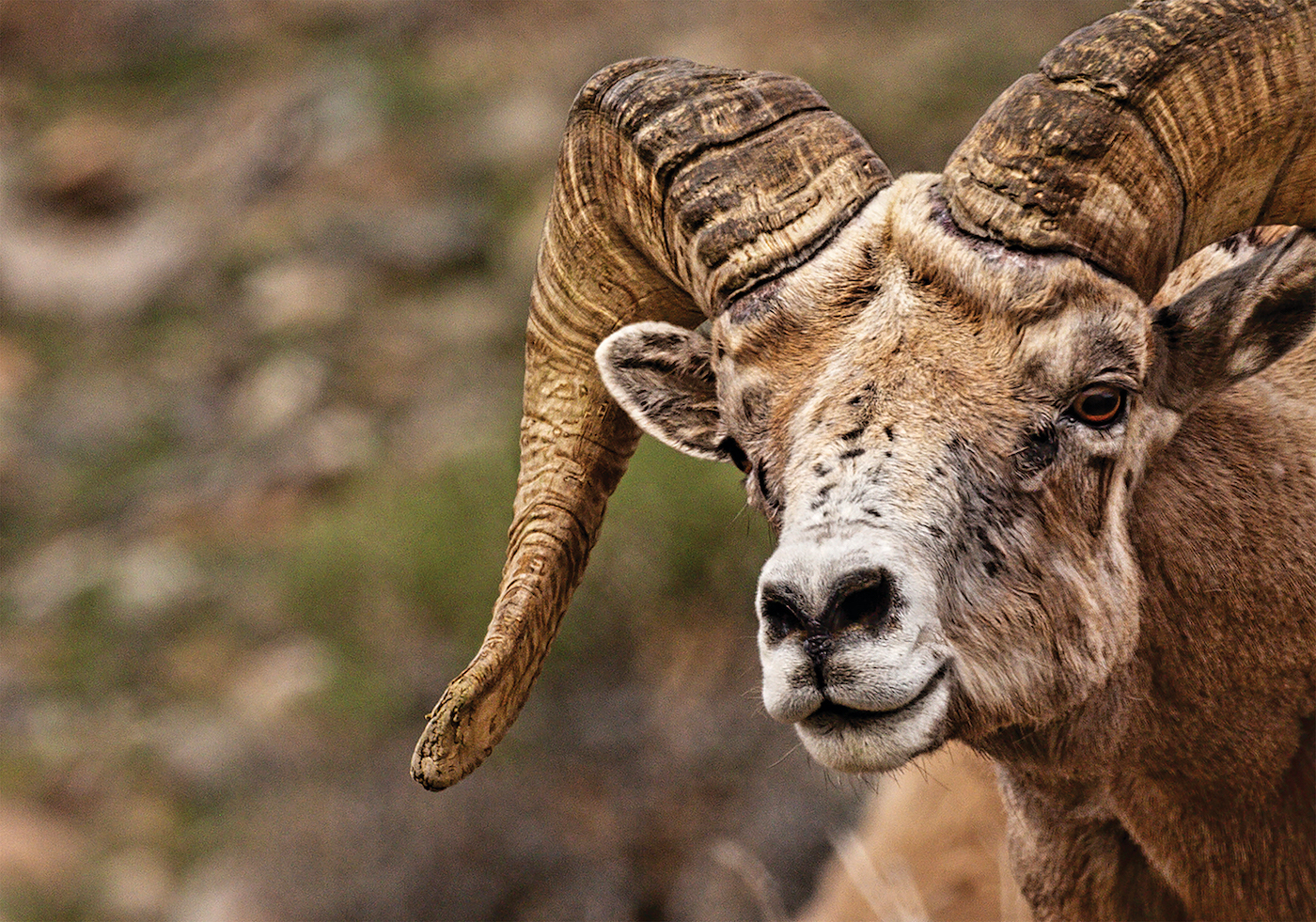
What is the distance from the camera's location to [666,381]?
511cm

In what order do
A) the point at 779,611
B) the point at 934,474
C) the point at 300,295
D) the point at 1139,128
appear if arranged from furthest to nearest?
the point at 300,295
the point at 1139,128
the point at 934,474
the point at 779,611

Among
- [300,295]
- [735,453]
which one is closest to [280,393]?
[300,295]

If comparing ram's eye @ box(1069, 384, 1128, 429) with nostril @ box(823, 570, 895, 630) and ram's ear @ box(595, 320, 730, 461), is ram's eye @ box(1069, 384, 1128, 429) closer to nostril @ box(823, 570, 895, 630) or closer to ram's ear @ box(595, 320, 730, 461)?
nostril @ box(823, 570, 895, 630)

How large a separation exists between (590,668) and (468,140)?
15.3 metres

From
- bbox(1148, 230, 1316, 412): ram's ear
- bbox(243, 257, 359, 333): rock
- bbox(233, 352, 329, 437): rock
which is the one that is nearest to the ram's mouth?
bbox(1148, 230, 1316, 412): ram's ear

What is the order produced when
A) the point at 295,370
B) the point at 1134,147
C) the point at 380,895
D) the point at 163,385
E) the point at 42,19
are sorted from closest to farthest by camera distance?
the point at 1134,147 < the point at 380,895 < the point at 295,370 < the point at 163,385 < the point at 42,19

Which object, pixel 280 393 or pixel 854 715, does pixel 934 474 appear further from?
pixel 280 393

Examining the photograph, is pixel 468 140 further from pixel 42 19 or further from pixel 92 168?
pixel 42 19

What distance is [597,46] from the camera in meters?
26.9

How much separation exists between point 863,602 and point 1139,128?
5.24 ft

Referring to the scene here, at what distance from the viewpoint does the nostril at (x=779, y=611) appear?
3.63 m

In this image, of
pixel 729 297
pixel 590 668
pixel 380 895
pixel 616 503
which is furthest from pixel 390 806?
pixel 729 297

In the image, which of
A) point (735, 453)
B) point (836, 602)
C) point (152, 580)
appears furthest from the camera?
point (152, 580)

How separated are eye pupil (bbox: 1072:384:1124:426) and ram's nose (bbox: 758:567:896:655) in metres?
0.85
